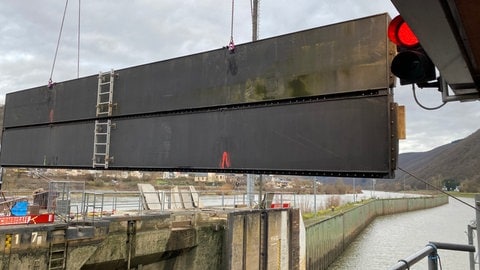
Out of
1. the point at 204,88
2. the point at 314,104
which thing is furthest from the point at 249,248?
the point at 314,104

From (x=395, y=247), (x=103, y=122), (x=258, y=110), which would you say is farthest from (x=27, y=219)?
(x=395, y=247)

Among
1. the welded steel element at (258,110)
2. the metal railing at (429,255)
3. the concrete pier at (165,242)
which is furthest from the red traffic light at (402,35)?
the concrete pier at (165,242)

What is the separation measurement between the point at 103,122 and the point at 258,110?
183 inches

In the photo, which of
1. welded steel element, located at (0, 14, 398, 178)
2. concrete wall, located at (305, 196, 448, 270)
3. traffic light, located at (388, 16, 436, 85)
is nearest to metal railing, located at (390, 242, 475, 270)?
traffic light, located at (388, 16, 436, 85)

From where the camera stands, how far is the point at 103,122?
1035 cm

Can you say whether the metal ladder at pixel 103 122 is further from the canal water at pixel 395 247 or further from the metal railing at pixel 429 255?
the canal water at pixel 395 247

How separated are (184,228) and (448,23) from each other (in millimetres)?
14298

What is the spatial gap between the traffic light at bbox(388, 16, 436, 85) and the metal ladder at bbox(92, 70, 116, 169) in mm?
8057

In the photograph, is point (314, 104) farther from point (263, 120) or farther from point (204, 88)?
point (204, 88)

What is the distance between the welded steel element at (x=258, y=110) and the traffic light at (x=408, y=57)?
263 centimetres

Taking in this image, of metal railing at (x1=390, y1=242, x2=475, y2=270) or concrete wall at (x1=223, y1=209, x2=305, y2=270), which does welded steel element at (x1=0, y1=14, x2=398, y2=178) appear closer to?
metal railing at (x1=390, y1=242, x2=475, y2=270)

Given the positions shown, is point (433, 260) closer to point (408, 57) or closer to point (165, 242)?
point (408, 57)

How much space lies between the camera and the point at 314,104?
7.07m

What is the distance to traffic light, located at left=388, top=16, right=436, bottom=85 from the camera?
11.4ft
